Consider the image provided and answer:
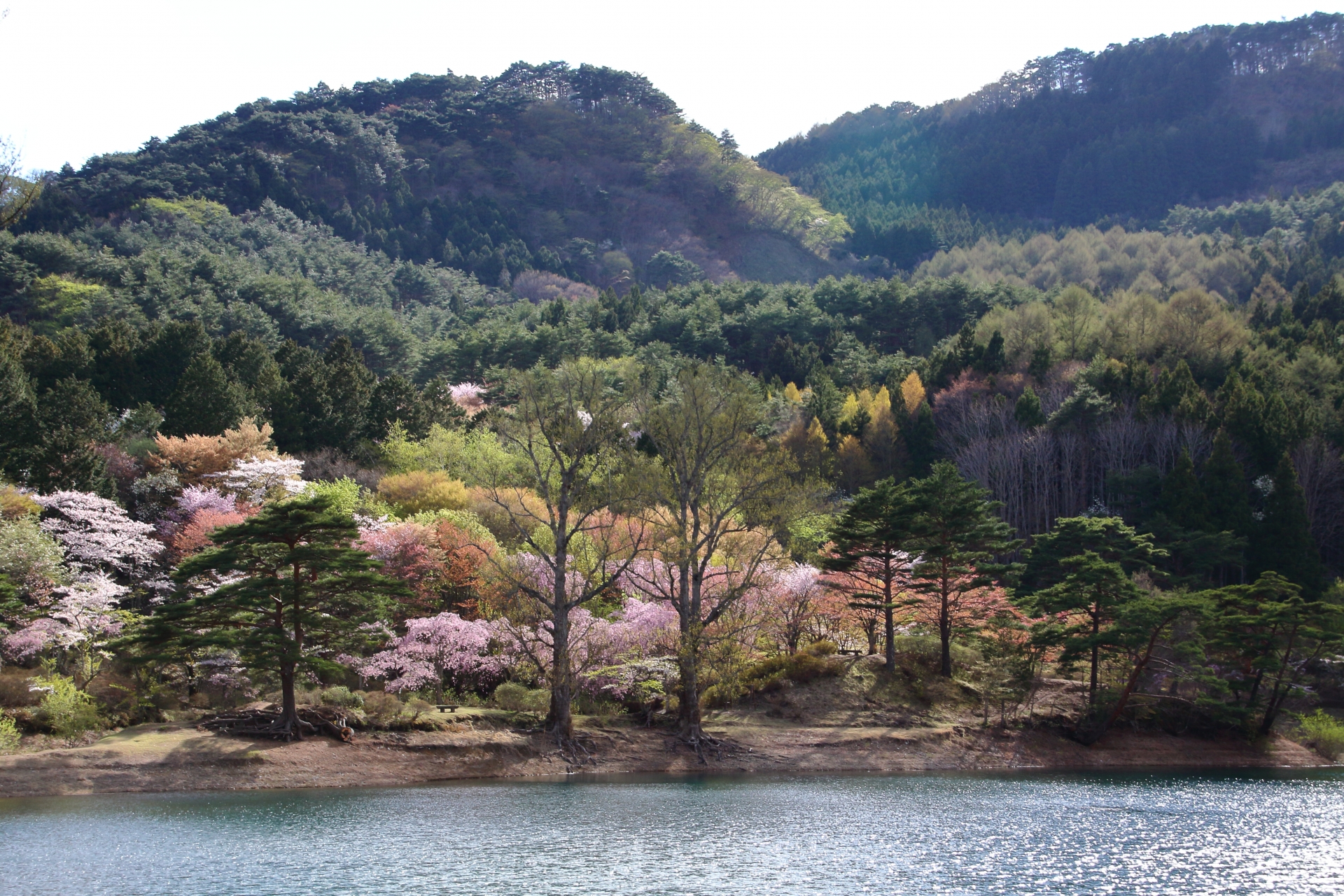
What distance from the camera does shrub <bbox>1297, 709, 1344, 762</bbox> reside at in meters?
43.8

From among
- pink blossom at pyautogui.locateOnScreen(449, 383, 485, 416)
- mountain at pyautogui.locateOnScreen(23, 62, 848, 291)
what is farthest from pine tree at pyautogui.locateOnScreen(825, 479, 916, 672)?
mountain at pyautogui.locateOnScreen(23, 62, 848, 291)

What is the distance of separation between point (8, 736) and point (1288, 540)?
189 ft

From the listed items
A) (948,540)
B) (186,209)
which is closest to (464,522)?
(948,540)

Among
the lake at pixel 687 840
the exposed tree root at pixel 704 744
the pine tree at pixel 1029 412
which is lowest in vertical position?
the exposed tree root at pixel 704 744

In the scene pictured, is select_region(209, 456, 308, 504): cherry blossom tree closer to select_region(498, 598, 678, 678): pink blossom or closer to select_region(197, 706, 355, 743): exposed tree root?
select_region(498, 598, 678, 678): pink blossom

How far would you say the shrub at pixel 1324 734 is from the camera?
4378 centimetres

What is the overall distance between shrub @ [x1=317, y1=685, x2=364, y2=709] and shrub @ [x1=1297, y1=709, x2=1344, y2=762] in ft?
121

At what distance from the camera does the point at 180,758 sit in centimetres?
3434

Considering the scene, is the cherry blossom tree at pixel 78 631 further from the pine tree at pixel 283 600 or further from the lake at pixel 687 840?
the lake at pixel 687 840

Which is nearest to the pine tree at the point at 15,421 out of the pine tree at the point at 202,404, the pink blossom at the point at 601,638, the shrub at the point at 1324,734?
the pine tree at the point at 202,404

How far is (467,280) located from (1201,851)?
147 metres

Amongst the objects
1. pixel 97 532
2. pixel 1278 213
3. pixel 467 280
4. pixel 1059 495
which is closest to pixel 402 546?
pixel 97 532

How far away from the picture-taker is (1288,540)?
57.3 metres

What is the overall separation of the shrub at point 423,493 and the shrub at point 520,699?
43.8 feet
